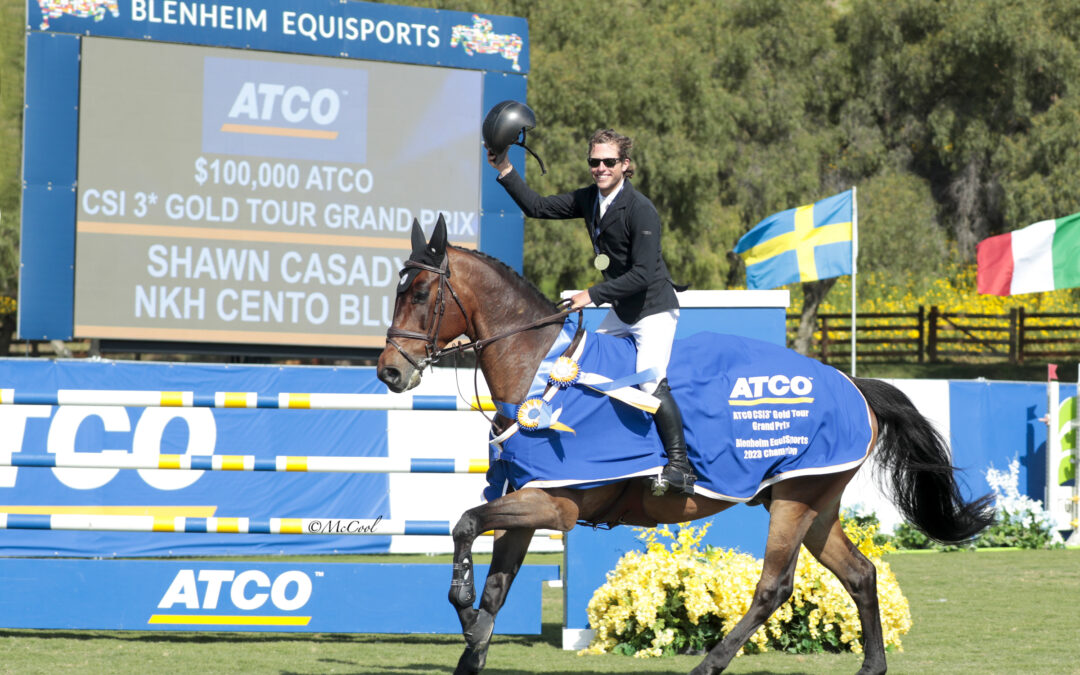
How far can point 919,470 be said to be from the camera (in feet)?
22.3

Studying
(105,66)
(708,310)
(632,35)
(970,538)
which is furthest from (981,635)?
(632,35)

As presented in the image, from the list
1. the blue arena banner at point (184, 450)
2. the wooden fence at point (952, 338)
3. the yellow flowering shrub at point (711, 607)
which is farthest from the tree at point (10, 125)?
the wooden fence at point (952, 338)

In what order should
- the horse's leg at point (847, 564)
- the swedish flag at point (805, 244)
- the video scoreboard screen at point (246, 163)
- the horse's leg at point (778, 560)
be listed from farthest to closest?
the swedish flag at point (805, 244) → the video scoreboard screen at point (246, 163) → the horse's leg at point (847, 564) → the horse's leg at point (778, 560)

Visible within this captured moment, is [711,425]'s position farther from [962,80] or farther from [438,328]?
[962,80]

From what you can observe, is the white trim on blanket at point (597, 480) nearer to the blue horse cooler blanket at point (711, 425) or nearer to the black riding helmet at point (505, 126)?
the blue horse cooler blanket at point (711, 425)

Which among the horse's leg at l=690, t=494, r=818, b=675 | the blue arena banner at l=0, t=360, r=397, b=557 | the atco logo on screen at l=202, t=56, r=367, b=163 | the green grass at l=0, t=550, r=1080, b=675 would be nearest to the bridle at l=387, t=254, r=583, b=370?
the horse's leg at l=690, t=494, r=818, b=675

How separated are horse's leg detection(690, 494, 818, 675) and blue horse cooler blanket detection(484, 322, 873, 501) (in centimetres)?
20

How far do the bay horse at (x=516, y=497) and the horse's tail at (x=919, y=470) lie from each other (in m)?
0.21

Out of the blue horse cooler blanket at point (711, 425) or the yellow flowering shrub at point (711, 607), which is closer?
the blue horse cooler blanket at point (711, 425)

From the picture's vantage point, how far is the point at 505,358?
18.2 ft

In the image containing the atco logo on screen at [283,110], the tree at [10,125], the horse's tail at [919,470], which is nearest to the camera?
the horse's tail at [919,470]

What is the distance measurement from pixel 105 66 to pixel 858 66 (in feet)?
79.3

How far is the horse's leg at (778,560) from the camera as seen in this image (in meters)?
5.99

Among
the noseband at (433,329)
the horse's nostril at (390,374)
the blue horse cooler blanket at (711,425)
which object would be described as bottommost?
the blue horse cooler blanket at (711,425)
